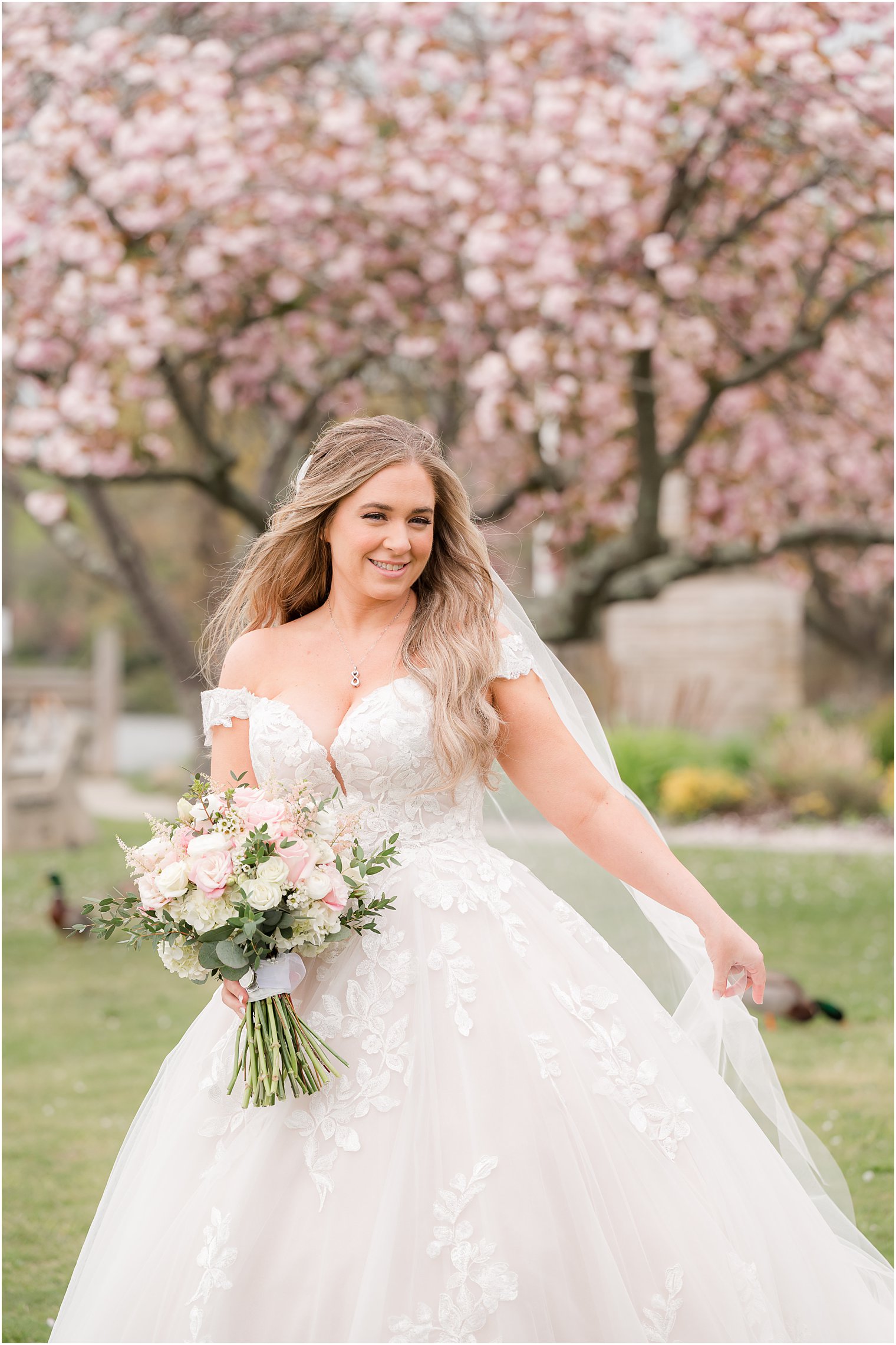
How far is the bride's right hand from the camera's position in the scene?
2574mm

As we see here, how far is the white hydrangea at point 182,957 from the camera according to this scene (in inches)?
99.5

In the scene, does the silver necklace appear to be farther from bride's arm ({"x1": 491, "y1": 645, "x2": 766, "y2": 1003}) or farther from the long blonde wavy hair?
bride's arm ({"x1": 491, "y1": 645, "x2": 766, "y2": 1003})

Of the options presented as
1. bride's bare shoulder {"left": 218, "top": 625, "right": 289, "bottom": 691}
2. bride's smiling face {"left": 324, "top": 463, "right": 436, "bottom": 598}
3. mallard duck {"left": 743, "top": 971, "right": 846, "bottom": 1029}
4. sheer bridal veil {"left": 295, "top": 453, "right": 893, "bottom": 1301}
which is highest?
bride's smiling face {"left": 324, "top": 463, "right": 436, "bottom": 598}

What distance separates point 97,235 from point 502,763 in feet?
21.1

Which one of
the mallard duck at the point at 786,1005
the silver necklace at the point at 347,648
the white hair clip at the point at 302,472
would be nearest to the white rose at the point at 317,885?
the silver necklace at the point at 347,648

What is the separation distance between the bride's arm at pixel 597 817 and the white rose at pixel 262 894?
86cm

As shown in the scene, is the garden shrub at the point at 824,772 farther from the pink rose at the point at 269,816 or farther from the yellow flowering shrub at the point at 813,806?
the pink rose at the point at 269,816

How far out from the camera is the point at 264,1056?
2.52 m

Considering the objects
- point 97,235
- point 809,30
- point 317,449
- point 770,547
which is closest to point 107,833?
point 97,235

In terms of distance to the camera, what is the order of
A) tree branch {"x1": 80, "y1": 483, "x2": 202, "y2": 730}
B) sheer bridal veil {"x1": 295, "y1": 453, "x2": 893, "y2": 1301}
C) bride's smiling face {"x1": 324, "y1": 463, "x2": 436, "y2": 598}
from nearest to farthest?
1. bride's smiling face {"x1": 324, "y1": 463, "x2": 436, "y2": 598}
2. sheer bridal veil {"x1": 295, "y1": 453, "x2": 893, "y2": 1301}
3. tree branch {"x1": 80, "y1": 483, "x2": 202, "y2": 730}

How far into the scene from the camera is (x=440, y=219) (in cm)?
918

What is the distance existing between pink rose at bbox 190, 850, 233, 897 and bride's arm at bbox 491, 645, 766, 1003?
34.8 inches

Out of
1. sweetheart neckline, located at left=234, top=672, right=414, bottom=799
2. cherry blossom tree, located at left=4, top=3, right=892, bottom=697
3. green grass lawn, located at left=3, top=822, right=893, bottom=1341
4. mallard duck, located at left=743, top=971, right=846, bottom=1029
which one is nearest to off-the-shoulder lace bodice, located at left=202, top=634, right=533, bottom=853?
sweetheart neckline, located at left=234, top=672, right=414, bottom=799

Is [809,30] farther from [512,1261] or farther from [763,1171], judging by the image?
[512,1261]
